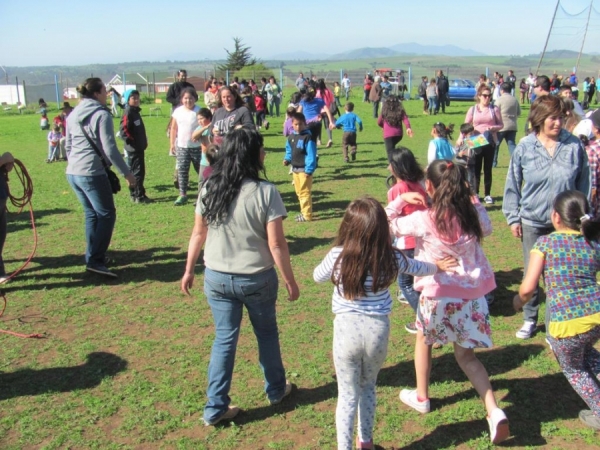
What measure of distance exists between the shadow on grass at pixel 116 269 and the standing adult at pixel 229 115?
169 centimetres

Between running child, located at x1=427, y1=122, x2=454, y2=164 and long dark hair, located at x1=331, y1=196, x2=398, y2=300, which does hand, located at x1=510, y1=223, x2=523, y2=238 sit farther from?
running child, located at x1=427, y1=122, x2=454, y2=164

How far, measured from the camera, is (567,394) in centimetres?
396

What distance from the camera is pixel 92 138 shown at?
237 inches

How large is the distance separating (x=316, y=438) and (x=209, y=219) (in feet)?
4.96

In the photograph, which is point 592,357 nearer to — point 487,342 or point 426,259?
point 487,342

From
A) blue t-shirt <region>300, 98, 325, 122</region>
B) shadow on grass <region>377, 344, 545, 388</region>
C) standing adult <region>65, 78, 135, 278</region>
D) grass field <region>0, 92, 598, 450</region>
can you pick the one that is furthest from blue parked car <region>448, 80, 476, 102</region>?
shadow on grass <region>377, 344, 545, 388</region>

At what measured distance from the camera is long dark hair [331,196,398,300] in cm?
294

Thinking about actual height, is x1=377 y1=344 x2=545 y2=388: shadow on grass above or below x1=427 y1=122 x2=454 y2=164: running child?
below

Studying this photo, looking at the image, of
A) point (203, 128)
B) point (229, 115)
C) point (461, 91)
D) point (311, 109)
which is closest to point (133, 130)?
point (203, 128)

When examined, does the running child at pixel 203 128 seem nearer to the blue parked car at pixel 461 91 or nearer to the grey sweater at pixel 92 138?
the grey sweater at pixel 92 138

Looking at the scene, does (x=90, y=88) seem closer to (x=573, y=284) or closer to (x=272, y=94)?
(x=573, y=284)

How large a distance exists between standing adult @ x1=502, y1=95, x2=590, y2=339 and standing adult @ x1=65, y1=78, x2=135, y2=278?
13.0 feet

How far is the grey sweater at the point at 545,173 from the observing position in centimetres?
426

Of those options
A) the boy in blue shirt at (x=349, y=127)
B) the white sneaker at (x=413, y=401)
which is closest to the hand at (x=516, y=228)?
the white sneaker at (x=413, y=401)
